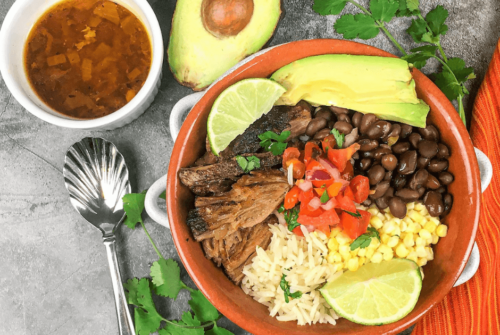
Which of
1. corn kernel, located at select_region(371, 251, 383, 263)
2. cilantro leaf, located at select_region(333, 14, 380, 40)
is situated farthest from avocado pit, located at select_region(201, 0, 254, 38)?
corn kernel, located at select_region(371, 251, 383, 263)

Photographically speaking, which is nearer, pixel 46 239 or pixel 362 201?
pixel 362 201

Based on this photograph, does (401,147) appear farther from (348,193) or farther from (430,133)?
(348,193)

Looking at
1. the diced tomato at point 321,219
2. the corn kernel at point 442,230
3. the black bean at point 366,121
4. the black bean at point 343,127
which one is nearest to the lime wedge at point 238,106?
the black bean at point 343,127

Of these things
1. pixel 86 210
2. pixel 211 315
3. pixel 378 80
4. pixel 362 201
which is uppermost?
pixel 378 80

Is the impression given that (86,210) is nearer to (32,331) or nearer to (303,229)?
(32,331)

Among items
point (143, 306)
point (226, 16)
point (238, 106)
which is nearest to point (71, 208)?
point (143, 306)

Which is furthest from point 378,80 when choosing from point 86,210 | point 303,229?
point 86,210

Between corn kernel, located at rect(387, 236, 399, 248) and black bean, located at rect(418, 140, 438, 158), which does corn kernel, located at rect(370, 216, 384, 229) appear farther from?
black bean, located at rect(418, 140, 438, 158)
